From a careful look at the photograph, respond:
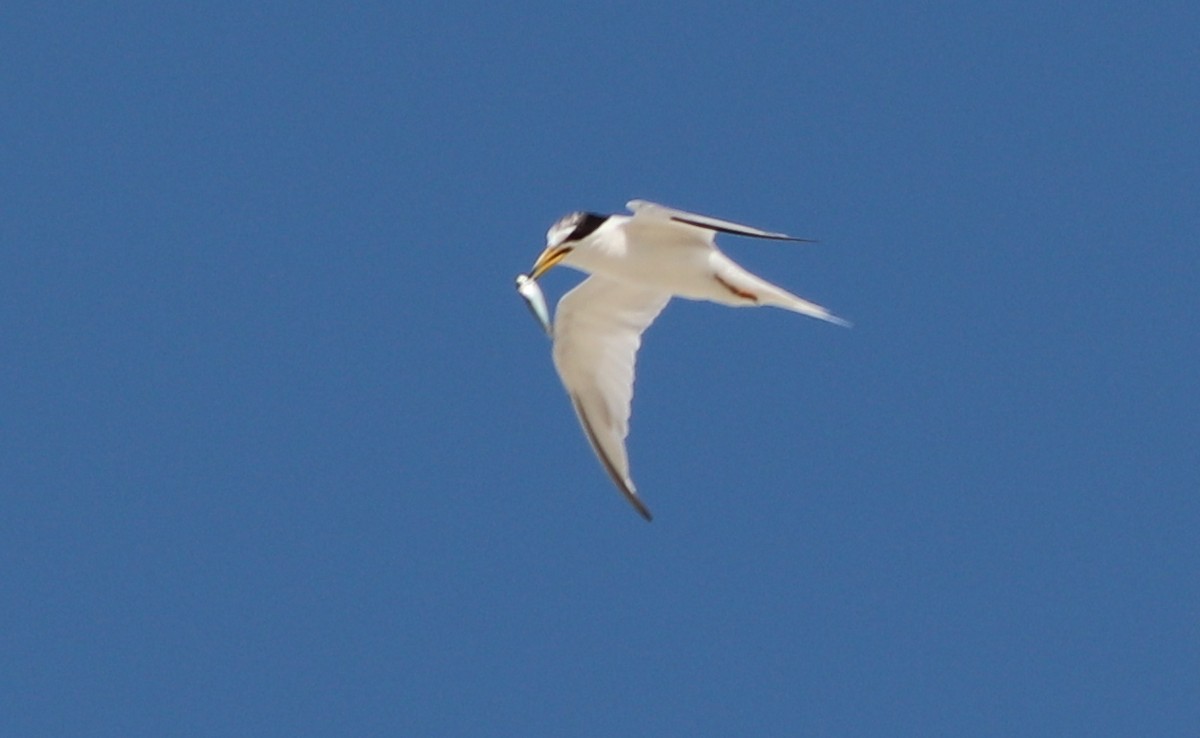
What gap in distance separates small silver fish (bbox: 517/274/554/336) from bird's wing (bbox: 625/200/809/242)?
0.76 metres

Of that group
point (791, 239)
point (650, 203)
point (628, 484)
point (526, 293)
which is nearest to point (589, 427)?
point (628, 484)

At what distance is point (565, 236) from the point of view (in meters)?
10.1

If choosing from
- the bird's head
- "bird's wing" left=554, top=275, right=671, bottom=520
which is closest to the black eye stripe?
the bird's head

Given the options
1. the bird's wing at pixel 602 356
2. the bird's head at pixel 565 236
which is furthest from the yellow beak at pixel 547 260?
the bird's wing at pixel 602 356

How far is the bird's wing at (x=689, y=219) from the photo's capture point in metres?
8.79

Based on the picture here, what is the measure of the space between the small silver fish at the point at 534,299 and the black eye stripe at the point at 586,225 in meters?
0.36

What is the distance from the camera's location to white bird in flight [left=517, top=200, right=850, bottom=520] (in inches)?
401

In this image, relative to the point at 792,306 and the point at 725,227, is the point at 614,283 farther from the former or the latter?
the point at 725,227

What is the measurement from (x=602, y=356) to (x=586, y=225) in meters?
1.24

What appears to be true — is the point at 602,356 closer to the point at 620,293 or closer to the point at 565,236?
the point at 620,293

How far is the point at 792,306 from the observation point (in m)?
10.4

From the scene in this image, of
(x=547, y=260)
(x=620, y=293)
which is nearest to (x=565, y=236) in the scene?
(x=547, y=260)

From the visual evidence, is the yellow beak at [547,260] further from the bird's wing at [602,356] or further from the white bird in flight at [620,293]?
the bird's wing at [602,356]

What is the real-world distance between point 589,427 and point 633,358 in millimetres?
556
